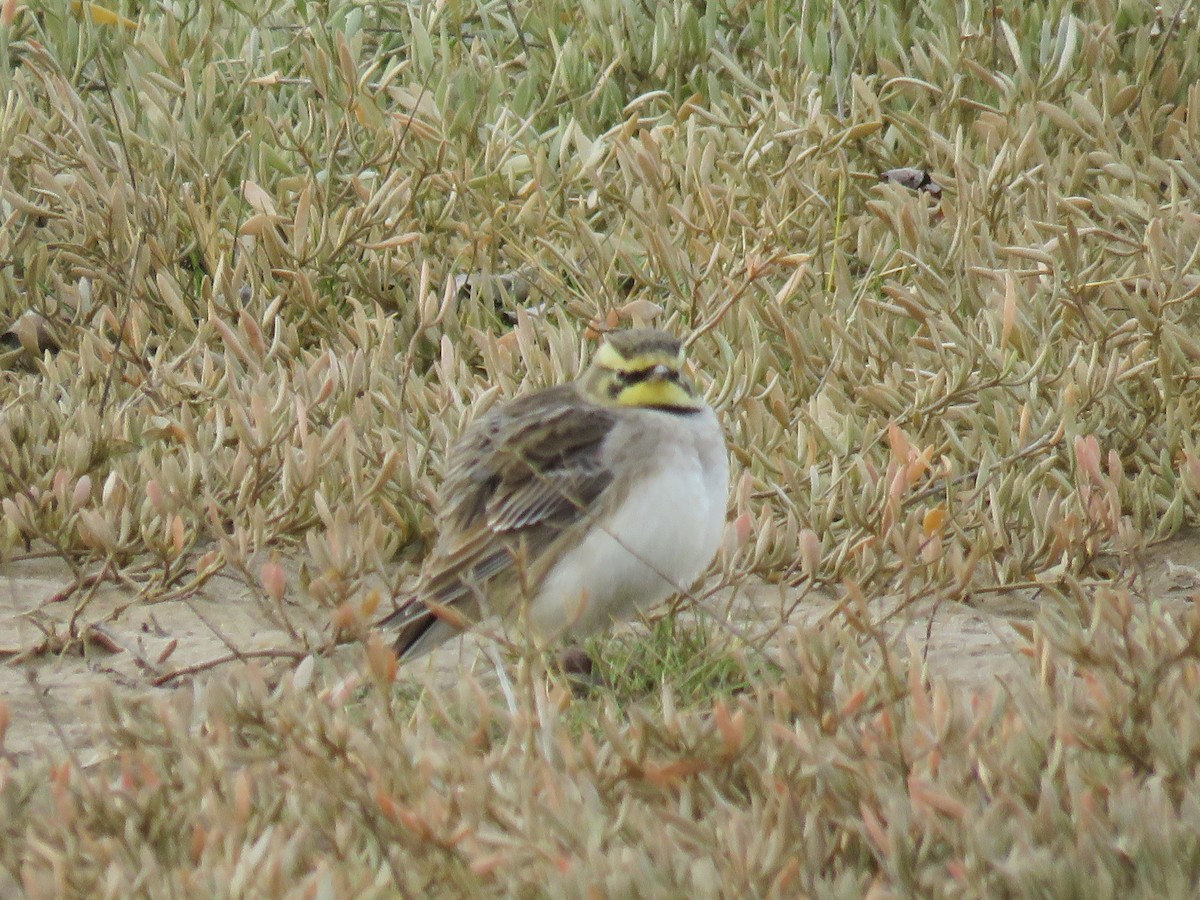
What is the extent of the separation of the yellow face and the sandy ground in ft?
1.77

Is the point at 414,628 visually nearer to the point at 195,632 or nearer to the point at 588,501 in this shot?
the point at 588,501

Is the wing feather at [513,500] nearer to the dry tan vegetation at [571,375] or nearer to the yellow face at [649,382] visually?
the yellow face at [649,382]

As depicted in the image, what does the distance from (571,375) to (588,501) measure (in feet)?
3.96

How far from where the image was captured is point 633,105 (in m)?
7.64

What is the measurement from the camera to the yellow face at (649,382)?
522 centimetres

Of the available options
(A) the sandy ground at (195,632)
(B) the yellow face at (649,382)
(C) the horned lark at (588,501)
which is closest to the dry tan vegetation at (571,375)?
(A) the sandy ground at (195,632)

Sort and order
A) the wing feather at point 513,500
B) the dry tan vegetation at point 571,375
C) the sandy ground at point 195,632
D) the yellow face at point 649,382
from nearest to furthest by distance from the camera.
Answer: the dry tan vegetation at point 571,375
the sandy ground at point 195,632
the wing feather at point 513,500
the yellow face at point 649,382

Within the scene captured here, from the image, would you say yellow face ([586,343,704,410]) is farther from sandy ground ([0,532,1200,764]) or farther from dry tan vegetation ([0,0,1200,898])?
sandy ground ([0,532,1200,764])

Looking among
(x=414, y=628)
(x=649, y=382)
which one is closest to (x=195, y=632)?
(x=414, y=628)

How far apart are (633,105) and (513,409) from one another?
2.56 meters

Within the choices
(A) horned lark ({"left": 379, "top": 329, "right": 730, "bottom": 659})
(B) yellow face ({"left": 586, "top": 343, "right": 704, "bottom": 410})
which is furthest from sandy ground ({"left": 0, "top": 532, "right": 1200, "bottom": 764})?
(B) yellow face ({"left": 586, "top": 343, "right": 704, "bottom": 410})

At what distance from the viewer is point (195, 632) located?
5.39 m

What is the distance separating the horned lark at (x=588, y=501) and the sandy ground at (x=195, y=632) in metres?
0.19

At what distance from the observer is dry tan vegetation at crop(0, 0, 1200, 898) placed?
3.48m
